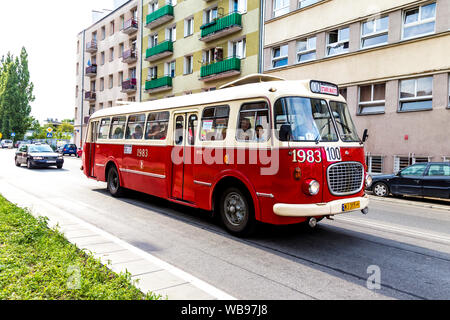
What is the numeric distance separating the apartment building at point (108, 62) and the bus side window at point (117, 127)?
27.5 metres

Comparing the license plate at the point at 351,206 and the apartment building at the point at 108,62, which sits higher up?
the apartment building at the point at 108,62

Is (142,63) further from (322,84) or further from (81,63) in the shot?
(322,84)

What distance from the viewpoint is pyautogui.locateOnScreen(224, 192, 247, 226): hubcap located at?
6.36 m

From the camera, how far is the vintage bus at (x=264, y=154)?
5566 mm

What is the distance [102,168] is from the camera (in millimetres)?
11578

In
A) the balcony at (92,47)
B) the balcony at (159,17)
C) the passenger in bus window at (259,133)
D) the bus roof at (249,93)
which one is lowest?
the passenger in bus window at (259,133)

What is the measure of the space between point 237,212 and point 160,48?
29309 mm

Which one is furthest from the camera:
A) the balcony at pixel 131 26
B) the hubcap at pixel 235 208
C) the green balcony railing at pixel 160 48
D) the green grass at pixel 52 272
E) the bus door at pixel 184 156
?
the balcony at pixel 131 26

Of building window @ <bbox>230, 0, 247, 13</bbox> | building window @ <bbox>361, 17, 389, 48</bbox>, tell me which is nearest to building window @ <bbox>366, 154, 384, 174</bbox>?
building window @ <bbox>361, 17, 389, 48</bbox>

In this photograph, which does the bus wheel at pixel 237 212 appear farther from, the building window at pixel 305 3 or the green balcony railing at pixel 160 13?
the green balcony railing at pixel 160 13

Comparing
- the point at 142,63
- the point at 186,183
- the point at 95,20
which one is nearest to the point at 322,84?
the point at 186,183

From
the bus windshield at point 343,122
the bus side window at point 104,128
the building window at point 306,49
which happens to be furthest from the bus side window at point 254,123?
the building window at point 306,49

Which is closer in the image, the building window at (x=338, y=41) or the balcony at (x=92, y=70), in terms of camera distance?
the building window at (x=338, y=41)

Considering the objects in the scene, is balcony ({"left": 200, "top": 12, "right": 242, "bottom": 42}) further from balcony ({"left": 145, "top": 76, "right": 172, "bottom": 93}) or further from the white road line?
the white road line
